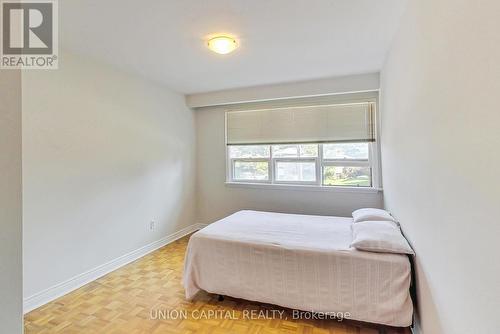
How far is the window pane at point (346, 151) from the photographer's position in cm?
366

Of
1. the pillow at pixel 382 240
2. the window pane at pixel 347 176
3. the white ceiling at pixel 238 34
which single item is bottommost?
the pillow at pixel 382 240

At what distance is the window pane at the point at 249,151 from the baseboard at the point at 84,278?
1.78 metres

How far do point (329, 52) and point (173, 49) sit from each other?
1.65 meters

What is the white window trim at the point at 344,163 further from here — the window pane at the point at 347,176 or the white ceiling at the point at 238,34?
the white ceiling at the point at 238,34

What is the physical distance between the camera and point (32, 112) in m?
2.26

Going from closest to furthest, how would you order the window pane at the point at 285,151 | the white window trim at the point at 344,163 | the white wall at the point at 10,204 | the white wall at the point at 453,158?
the white wall at the point at 10,204
the white wall at the point at 453,158
the white window trim at the point at 344,163
the window pane at the point at 285,151

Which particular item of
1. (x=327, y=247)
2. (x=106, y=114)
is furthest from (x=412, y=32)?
(x=106, y=114)

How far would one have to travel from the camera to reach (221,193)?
450 cm

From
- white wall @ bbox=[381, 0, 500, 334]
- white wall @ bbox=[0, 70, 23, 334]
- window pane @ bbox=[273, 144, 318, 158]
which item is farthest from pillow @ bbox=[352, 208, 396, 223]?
white wall @ bbox=[0, 70, 23, 334]

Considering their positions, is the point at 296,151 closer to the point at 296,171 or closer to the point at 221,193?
the point at 296,171

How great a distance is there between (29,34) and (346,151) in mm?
3795

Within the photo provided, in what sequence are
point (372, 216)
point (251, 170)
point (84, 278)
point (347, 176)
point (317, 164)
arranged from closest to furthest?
point (372, 216) < point (84, 278) < point (347, 176) < point (317, 164) < point (251, 170)

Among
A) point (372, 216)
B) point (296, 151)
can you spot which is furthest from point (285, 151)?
point (372, 216)

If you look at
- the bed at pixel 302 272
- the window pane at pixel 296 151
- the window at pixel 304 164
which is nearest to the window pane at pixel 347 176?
the window at pixel 304 164
